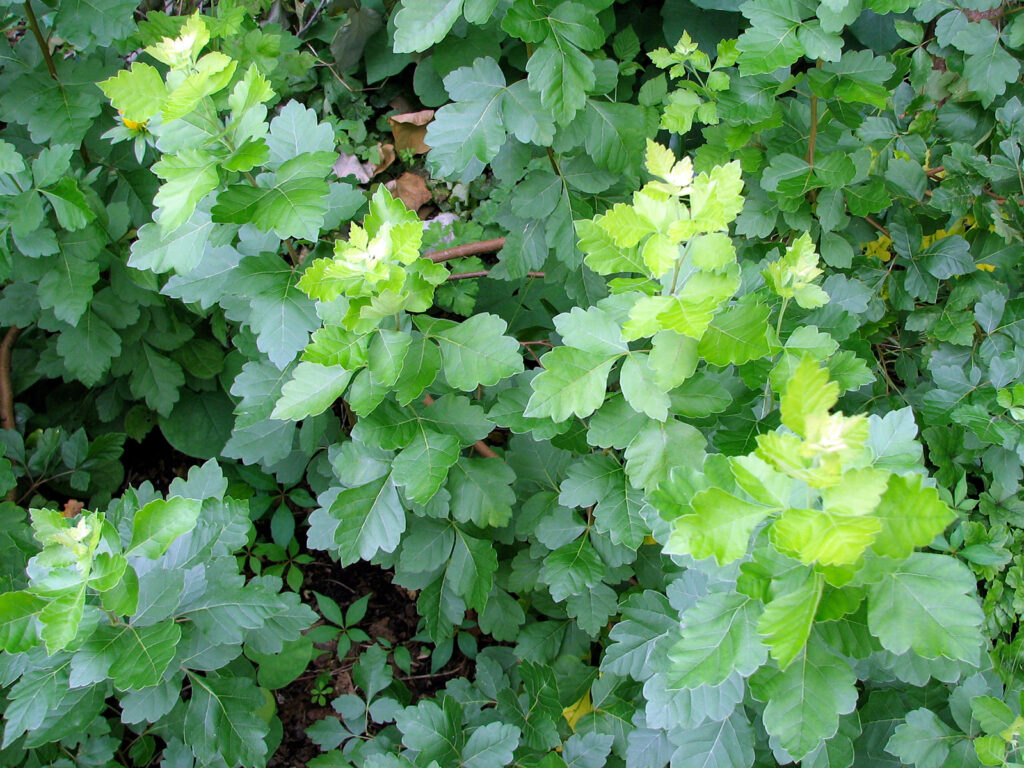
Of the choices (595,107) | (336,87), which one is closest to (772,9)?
(595,107)

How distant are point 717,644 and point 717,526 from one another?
7.8 inches

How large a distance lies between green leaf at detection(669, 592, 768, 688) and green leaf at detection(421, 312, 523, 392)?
0.50 m

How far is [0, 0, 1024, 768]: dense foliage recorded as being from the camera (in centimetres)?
107

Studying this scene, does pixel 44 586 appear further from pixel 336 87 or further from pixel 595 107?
pixel 336 87

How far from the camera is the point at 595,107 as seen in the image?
1.74 meters

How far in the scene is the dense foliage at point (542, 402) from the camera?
107 centimetres

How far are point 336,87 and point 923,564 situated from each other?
2828mm

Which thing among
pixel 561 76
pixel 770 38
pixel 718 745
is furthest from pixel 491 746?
pixel 770 38

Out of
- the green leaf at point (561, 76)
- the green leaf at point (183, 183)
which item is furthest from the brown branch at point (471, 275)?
the green leaf at point (183, 183)

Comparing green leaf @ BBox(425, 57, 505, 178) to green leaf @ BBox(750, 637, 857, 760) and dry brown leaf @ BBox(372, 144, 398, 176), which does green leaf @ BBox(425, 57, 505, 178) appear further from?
dry brown leaf @ BBox(372, 144, 398, 176)

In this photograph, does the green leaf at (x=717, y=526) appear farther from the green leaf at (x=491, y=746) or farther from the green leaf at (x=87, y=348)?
the green leaf at (x=87, y=348)

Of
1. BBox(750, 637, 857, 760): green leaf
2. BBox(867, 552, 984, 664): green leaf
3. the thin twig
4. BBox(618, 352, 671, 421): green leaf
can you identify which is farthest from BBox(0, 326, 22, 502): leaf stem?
BBox(867, 552, 984, 664): green leaf

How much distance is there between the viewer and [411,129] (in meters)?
3.10

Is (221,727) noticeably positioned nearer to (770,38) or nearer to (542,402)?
(542,402)
